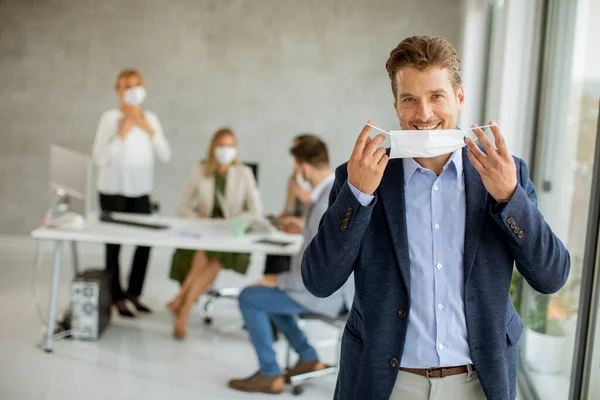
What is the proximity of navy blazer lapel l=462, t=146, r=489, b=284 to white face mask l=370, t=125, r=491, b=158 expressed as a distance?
8 centimetres

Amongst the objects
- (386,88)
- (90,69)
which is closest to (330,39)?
(386,88)

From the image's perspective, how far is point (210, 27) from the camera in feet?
23.8

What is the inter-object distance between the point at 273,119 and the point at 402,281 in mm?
5794

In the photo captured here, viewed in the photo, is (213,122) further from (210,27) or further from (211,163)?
(211,163)

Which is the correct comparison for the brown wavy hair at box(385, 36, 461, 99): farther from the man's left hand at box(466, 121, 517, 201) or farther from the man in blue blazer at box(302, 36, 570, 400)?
the man's left hand at box(466, 121, 517, 201)

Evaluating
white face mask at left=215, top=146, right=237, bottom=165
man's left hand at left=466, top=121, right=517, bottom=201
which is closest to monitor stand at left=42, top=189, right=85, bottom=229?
white face mask at left=215, top=146, right=237, bottom=165

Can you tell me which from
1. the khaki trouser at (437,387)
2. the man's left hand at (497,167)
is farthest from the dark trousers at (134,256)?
the man's left hand at (497,167)

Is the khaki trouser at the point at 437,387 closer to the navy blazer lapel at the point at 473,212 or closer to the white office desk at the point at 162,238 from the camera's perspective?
the navy blazer lapel at the point at 473,212

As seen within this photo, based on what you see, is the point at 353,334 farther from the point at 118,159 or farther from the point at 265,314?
the point at 118,159

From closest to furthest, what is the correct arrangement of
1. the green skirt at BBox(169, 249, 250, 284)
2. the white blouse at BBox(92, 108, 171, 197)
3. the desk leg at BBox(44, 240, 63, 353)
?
the desk leg at BBox(44, 240, 63, 353) < the green skirt at BBox(169, 249, 250, 284) < the white blouse at BBox(92, 108, 171, 197)

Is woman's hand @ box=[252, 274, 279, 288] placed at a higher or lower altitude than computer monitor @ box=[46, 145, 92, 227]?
lower

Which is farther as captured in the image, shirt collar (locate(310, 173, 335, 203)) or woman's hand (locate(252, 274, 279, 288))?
woman's hand (locate(252, 274, 279, 288))

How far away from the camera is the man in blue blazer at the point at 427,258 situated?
1.59m

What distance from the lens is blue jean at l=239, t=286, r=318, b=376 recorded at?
4066mm
